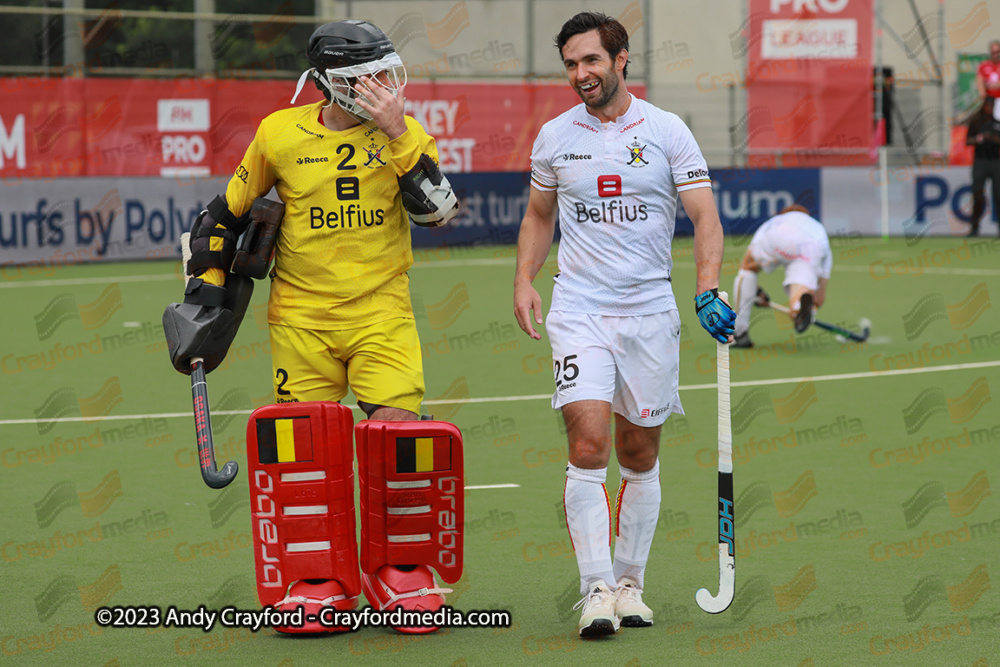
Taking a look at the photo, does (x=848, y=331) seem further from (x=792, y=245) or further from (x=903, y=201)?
(x=903, y=201)

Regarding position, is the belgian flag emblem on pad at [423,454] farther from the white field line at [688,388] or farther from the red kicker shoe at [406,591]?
the white field line at [688,388]

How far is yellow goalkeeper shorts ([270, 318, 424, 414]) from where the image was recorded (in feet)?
17.6

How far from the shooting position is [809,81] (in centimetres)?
2881

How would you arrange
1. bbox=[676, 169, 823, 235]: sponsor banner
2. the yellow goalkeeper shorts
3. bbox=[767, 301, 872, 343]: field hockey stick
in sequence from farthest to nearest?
bbox=[676, 169, 823, 235]: sponsor banner, bbox=[767, 301, 872, 343]: field hockey stick, the yellow goalkeeper shorts

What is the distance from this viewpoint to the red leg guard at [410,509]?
5.21 metres

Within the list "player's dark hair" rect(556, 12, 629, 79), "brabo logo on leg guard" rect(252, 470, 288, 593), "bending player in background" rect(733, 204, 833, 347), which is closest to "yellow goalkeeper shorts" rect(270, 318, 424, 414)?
"brabo logo on leg guard" rect(252, 470, 288, 593)

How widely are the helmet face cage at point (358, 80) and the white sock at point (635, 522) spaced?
168cm

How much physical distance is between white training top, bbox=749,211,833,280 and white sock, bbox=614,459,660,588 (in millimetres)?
7679

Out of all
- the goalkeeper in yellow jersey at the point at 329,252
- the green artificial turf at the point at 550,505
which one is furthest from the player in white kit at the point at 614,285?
the goalkeeper in yellow jersey at the point at 329,252

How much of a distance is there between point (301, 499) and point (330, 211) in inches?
41.3

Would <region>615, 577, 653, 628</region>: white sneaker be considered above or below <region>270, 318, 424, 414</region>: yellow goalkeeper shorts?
below

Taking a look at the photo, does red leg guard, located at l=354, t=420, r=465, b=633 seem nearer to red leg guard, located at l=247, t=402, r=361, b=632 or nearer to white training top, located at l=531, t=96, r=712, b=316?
red leg guard, located at l=247, t=402, r=361, b=632

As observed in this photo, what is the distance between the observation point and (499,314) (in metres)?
15.4

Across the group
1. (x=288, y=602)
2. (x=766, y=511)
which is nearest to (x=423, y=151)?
(x=288, y=602)
